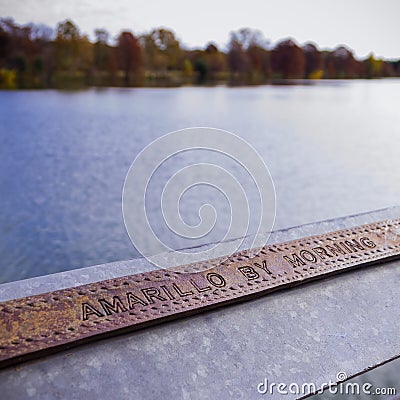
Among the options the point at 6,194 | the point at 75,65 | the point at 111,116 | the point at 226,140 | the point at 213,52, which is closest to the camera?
the point at 6,194

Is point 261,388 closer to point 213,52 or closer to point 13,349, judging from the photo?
point 13,349

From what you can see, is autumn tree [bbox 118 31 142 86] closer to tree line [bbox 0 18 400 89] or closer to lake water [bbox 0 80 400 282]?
tree line [bbox 0 18 400 89]

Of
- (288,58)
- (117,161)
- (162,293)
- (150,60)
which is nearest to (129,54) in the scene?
(150,60)

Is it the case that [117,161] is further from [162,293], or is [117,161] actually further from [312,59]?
[312,59]

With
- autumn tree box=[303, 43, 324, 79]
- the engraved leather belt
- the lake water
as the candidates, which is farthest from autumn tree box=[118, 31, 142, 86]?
the engraved leather belt

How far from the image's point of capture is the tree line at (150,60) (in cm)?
1310

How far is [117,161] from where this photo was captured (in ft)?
17.8

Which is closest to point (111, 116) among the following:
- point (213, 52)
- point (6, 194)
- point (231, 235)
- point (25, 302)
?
point (6, 194)

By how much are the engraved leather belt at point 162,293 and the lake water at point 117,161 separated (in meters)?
1.68

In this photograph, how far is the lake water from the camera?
3400mm

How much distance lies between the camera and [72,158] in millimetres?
5484

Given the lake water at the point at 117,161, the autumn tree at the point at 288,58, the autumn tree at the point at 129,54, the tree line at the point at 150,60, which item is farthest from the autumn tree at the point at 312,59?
the lake water at the point at 117,161

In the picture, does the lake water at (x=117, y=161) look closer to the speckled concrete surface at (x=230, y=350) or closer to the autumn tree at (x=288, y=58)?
the speckled concrete surface at (x=230, y=350)

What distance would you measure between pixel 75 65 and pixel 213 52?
5.63 m
